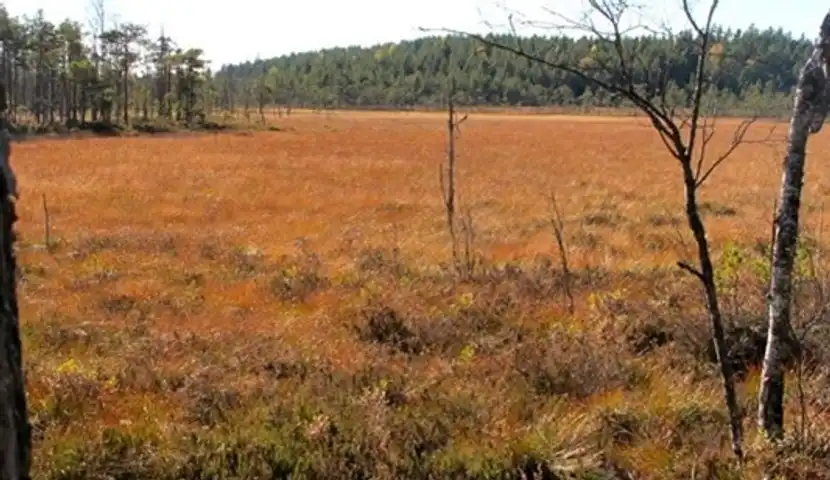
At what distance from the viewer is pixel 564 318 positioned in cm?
838

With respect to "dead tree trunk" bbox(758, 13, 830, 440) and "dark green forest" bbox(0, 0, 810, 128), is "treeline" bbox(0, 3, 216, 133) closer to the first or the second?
"dark green forest" bbox(0, 0, 810, 128)

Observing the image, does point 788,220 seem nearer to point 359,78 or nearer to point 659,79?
point 659,79

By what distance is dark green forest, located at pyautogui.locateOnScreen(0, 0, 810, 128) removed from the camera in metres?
4.46

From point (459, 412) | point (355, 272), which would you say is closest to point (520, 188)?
point (355, 272)

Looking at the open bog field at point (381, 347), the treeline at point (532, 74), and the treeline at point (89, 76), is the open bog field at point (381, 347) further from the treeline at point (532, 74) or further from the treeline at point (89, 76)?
the treeline at point (89, 76)

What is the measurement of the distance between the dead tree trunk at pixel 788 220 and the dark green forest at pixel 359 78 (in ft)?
1.05

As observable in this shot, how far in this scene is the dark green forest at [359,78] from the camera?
4.46m

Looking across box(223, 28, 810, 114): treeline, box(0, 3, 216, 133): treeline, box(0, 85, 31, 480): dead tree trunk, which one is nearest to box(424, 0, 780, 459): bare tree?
box(223, 28, 810, 114): treeline

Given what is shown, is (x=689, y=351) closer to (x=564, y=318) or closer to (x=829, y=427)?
(x=564, y=318)

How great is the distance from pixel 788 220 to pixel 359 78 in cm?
14262

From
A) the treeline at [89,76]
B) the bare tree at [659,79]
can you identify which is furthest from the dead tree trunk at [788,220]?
the treeline at [89,76]

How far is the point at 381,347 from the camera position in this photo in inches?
288

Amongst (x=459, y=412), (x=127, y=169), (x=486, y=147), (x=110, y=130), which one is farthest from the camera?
(x=110, y=130)

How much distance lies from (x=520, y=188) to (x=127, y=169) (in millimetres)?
15439
